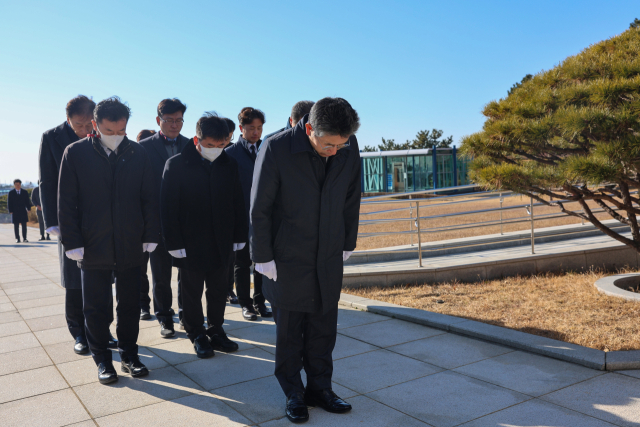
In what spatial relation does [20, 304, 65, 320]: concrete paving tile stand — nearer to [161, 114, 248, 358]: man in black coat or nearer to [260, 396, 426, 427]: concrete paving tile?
[161, 114, 248, 358]: man in black coat

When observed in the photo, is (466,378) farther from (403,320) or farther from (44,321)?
(44,321)

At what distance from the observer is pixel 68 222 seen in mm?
3246

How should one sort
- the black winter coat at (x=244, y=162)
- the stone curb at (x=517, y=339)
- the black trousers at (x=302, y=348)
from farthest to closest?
the black winter coat at (x=244, y=162), the stone curb at (x=517, y=339), the black trousers at (x=302, y=348)

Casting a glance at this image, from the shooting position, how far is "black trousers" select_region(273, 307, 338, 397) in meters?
2.89

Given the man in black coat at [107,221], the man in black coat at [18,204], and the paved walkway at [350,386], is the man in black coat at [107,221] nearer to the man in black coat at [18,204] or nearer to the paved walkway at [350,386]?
the paved walkway at [350,386]

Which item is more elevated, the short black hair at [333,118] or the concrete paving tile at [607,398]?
the short black hair at [333,118]

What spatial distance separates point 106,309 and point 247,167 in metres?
1.86

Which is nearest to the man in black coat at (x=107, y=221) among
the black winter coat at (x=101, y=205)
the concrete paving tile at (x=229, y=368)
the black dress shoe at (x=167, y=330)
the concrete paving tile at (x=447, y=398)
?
the black winter coat at (x=101, y=205)

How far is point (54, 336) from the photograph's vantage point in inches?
176

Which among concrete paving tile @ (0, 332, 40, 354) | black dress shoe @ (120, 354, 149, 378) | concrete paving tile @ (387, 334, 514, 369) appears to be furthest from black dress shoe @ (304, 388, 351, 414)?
concrete paving tile @ (0, 332, 40, 354)

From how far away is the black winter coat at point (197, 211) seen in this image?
382 centimetres

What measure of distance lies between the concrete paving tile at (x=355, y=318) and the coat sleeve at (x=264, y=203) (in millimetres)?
1946

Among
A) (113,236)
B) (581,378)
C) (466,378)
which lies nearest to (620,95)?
(581,378)

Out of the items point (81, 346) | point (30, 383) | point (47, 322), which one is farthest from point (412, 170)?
point (30, 383)
